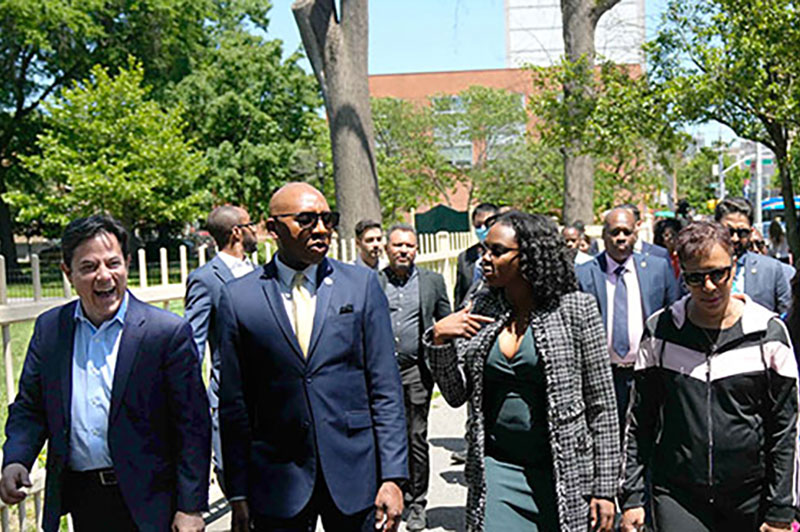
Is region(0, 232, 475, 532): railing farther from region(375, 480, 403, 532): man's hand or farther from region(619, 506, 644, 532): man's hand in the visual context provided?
region(619, 506, 644, 532): man's hand

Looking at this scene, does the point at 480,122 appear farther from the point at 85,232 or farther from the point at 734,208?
the point at 85,232

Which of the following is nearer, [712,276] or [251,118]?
[712,276]

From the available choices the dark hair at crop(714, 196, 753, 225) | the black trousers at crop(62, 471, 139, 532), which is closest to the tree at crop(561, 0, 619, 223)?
the dark hair at crop(714, 196, 753, 225)

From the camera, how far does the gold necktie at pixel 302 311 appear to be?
389 cm

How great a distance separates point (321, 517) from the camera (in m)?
3.83

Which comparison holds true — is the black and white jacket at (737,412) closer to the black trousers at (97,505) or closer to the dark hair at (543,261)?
the dark hair at (543,261)

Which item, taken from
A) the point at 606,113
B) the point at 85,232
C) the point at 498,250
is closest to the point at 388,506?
the point at 498,250

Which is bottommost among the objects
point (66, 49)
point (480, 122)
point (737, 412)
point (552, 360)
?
point (737, 412)

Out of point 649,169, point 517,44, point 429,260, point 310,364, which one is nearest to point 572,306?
point 310,364

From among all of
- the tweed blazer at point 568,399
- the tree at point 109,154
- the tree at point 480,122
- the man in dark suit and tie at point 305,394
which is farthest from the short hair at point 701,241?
the tree at point 480,122

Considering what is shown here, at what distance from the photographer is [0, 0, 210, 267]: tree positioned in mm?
42312

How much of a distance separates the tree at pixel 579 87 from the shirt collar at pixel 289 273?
13.6 metres

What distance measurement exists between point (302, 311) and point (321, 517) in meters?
0.89

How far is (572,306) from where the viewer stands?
12.9 ft
